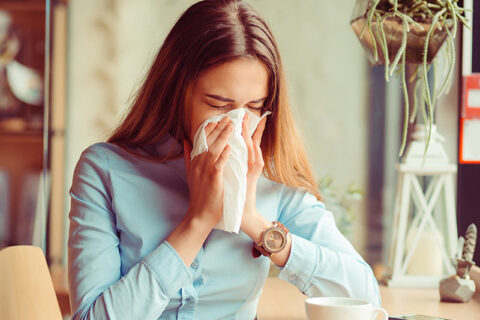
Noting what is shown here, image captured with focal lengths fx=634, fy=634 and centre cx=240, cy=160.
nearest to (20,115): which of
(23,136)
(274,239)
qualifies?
(23,136)

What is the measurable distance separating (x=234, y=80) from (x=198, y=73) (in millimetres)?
70

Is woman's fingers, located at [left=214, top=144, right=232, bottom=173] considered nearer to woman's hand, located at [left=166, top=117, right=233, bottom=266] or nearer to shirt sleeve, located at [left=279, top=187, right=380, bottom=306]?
woman's hand, located at [left=166, top=117, right=233, bottom=266]

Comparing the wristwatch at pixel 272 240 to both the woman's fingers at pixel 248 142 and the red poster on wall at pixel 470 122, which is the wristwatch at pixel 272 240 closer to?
the woman's fingers at pixel 248 142

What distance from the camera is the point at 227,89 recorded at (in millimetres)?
1086

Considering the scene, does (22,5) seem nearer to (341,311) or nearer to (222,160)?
(222,160)

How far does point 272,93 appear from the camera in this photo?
1.17m

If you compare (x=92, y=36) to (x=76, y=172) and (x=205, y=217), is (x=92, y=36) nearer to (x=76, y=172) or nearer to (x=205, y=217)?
(x=76, y=172)

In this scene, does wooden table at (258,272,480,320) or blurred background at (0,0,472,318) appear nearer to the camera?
wooden table at (258,272,480,320)

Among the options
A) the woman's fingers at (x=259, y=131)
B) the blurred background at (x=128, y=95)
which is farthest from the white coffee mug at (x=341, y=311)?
the blurred background at (x=128, y=95)

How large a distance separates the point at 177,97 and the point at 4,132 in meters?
1.86

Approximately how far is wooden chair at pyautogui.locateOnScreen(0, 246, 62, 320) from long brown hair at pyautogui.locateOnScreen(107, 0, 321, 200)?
27cm

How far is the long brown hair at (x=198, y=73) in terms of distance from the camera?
3.68ft

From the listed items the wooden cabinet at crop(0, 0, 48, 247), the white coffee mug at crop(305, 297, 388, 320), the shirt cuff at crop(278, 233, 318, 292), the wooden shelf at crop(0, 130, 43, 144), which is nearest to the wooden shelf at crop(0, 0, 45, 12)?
the wooden cabinet at crop(0, 0, 48, 247)

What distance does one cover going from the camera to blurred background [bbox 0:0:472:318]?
9.00 feet
